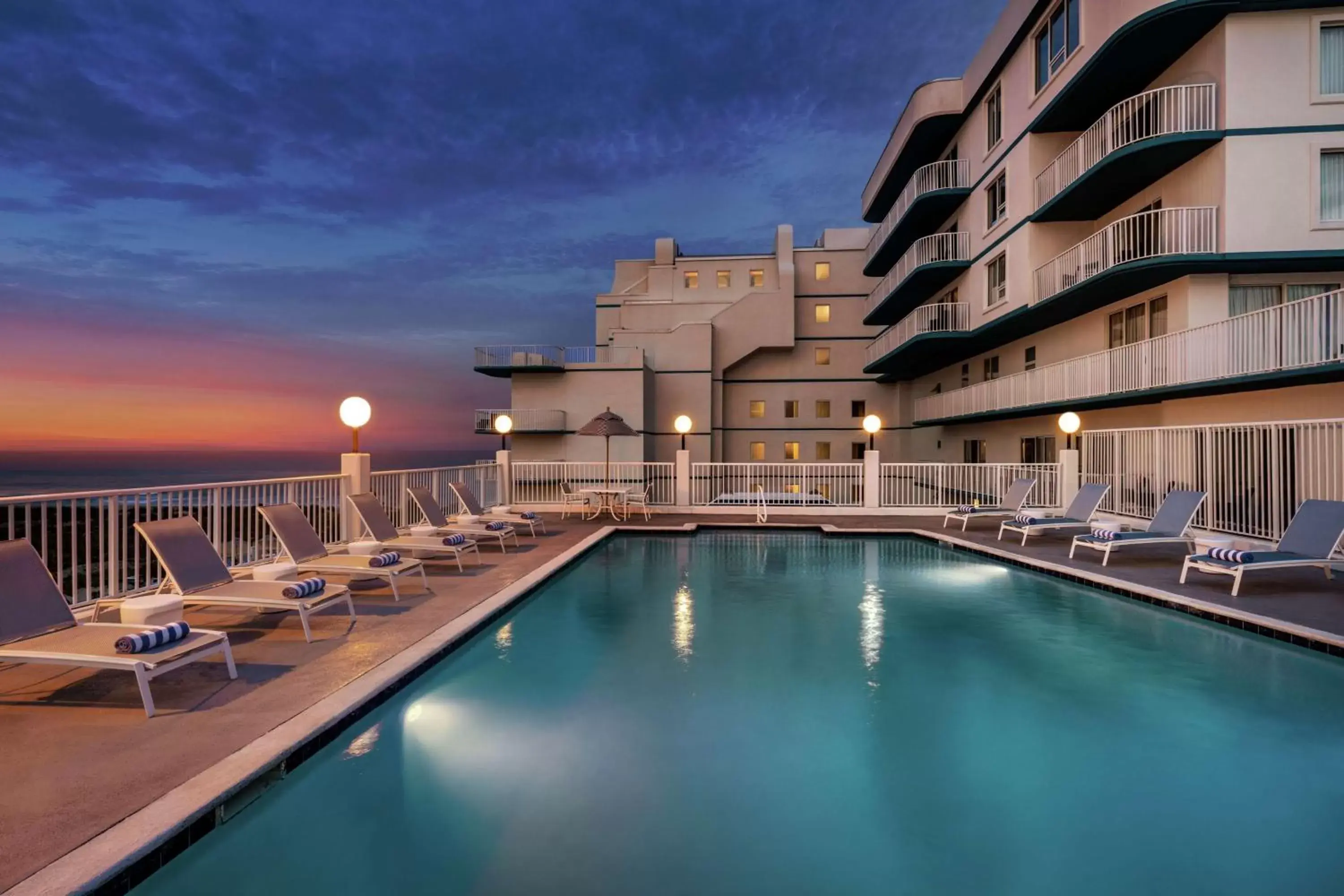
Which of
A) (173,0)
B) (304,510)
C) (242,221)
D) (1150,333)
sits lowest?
(304,510)

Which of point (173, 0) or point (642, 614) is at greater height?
point (173, 0)

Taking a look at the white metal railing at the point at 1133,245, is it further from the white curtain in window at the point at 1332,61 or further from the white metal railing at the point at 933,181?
the white metal railing at the point at 933,181

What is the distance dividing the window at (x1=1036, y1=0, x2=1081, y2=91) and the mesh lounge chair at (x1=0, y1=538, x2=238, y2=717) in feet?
67.0

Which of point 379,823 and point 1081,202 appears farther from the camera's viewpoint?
point 1081,202

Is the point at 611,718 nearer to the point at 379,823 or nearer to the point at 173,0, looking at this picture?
the point at 379,823

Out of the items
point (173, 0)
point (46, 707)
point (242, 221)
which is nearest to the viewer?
point (46, 707)

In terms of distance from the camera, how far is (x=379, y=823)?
339cm

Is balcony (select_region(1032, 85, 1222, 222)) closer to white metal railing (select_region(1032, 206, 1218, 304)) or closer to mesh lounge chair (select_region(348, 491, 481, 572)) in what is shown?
white metal railing (select_region(1032, 206, 1218, 304))

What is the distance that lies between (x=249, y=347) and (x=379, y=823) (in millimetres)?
37594

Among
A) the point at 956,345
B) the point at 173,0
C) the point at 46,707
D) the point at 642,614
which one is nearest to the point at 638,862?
the point at 46,707

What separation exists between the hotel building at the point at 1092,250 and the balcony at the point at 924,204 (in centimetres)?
13

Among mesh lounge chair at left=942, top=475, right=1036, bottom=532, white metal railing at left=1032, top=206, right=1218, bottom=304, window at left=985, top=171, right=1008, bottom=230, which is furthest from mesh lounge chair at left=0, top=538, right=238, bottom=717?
window at left=985, top=171, right=1008, bottom=230

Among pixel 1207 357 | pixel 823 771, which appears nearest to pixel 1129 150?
pixel 1207 357

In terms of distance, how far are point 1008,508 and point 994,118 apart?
14.5 meters
